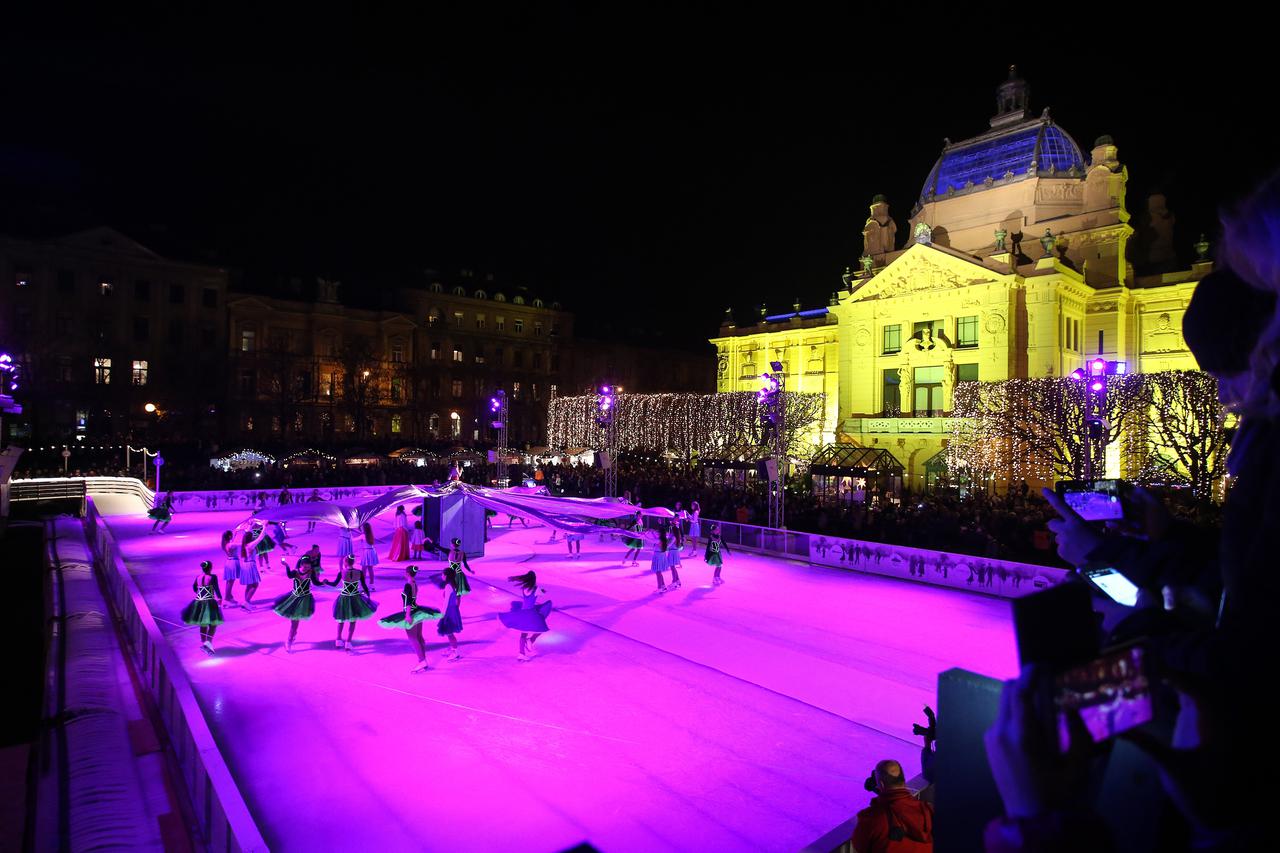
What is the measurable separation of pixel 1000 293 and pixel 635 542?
99.0ft

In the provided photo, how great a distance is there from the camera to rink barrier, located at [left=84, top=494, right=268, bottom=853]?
514 cm

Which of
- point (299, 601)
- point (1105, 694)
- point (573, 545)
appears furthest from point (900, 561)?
point (1105, 694)

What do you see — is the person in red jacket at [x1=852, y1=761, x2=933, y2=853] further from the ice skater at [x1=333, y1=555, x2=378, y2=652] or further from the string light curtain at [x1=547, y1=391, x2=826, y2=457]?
the string light curtain at [x1=547, y1=391, x2=826, y2=457]

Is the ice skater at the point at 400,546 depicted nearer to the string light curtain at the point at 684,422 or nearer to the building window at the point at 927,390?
the string light curtain at the point at 684,422

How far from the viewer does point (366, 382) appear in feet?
188

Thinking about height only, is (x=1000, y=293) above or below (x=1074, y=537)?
above

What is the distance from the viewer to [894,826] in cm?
463

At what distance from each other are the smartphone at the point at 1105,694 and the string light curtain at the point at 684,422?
39324 mm

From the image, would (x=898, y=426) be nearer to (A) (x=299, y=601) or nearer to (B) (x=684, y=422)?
(B) (x=684, y=422)

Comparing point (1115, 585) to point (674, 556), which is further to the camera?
point (674, 556)

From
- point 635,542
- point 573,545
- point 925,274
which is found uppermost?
point 925,274

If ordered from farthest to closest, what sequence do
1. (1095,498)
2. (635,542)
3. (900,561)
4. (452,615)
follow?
(635,542)
(900,561)
(452,615)
(1095,498)

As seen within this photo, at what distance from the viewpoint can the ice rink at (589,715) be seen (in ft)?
23.7

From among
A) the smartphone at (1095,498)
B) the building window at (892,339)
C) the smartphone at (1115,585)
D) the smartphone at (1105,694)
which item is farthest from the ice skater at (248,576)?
the building window at (892,339)
